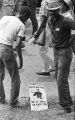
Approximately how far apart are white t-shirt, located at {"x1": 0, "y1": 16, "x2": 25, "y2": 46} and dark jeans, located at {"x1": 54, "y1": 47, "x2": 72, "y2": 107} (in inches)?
26.2

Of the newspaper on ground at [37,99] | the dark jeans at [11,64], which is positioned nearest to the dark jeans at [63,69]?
the newspaper on ground at [37,99]

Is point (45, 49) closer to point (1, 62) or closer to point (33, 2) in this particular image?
point (1, 62)

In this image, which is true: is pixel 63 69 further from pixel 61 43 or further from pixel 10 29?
pixel 10 29

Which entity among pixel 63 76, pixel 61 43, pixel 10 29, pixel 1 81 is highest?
pixel 10 29

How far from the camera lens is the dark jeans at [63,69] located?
614 centimetres

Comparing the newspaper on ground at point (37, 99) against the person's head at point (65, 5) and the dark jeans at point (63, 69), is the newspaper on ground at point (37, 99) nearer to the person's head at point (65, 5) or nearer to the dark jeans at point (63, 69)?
the dark jeans at point (63, 69)

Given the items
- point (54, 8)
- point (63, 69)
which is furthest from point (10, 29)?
point (63, 69)

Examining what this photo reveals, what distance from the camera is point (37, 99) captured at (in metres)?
6.50

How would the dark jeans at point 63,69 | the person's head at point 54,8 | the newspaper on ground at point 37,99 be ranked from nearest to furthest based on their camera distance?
the person's head at point 54,8, the dark jeans at point 63,69, the newspaper on ground at point 37,99

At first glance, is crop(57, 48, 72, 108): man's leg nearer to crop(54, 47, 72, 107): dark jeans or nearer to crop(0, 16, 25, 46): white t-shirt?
crop(54, 47, 72, 107): dark jeans

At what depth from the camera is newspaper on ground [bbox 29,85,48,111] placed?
253 inches

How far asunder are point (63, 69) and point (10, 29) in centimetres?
106

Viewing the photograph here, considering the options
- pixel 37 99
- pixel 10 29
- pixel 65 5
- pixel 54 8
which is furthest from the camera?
pixel 65 5

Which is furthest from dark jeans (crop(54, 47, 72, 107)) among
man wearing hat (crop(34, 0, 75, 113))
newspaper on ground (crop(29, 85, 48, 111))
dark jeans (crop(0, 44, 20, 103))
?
dark jeans (crop(0, 44, 20, 103))
